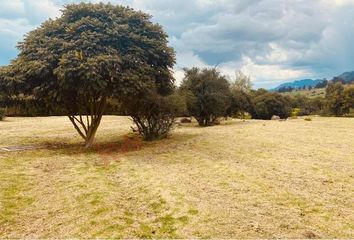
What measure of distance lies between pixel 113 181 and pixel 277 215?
5570 mm

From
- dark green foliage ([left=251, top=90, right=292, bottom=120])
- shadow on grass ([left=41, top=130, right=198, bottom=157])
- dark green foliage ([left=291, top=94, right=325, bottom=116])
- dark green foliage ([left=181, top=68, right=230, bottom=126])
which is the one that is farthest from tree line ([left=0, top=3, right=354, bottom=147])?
dark green foliage ([left=291, top=94, right=325, bottom=116])

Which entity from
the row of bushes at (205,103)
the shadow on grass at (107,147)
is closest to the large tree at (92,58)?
the shadow on grass at (107,147)

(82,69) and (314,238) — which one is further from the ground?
(82,69)

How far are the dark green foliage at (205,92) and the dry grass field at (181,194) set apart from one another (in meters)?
17.1

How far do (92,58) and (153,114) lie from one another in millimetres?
6956

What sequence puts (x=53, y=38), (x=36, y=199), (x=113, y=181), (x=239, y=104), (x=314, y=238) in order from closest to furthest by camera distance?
(x=314, y=238)
(x=36, y=199)
(x=113, y=181)
(x=53, y=38)
(x=239, y=104)

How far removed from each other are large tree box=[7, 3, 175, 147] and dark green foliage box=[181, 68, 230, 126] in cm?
1378

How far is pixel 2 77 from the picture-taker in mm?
17953

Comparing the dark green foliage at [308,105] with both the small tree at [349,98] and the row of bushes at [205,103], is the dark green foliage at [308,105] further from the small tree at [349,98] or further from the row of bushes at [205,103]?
the small tree at [349,98]

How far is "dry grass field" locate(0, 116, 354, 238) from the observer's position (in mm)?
7387

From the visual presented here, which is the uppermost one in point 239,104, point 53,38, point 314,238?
→ point 53,38

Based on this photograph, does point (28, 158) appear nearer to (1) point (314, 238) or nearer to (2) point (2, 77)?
(2) point (2, 77)

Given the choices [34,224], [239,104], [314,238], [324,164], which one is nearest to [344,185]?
[324,164]

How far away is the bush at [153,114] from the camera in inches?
830
